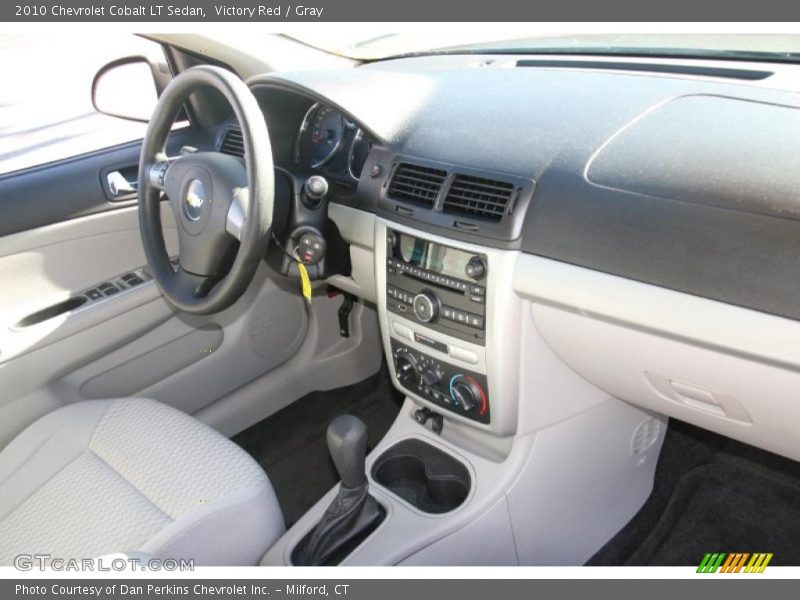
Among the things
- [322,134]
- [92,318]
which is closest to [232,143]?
[322,134]

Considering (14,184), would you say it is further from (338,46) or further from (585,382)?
(585,382)

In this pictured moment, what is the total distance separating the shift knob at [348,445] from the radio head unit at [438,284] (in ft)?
0.88

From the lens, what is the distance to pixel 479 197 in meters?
1.43

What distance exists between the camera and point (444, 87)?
175 centimetres

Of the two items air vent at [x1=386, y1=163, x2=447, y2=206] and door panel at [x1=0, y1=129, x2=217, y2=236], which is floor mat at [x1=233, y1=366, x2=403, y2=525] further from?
air vent at [x1=386, y1=163, x2=447, y2=206]

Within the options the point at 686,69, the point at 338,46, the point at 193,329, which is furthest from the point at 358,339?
the point at 686,69

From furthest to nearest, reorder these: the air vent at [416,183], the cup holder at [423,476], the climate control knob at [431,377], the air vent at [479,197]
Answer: the cup holder at [423,476] < the climate control knob at [431,377] < the air vent at [416,183] < the air vent at [479,197]

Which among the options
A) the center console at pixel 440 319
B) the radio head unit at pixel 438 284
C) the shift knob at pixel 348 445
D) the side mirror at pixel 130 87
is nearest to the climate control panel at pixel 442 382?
the center console at pixel 440 319

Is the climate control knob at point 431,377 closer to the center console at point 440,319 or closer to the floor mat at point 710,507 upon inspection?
the center console at point 440,319

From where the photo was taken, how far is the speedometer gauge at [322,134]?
192 centimetres

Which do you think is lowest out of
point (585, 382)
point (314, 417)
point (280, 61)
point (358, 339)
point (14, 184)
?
point (314, 417)

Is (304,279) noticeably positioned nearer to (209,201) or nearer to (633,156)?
(209,201)

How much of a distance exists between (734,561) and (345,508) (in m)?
1.04

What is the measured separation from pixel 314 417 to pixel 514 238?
1.37 metres
